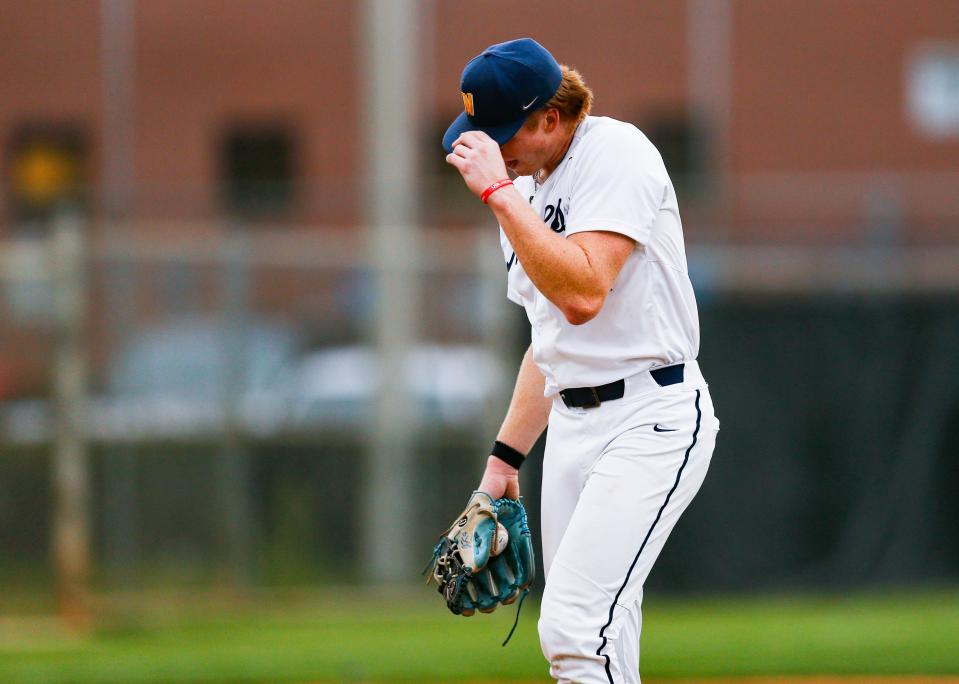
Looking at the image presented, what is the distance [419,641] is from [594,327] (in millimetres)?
4551

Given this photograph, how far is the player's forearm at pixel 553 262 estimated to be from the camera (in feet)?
12.4

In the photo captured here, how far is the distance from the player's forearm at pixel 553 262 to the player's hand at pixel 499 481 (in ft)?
2.58

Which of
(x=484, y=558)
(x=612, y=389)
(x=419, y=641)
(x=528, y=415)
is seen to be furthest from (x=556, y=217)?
(x=419, y=641)

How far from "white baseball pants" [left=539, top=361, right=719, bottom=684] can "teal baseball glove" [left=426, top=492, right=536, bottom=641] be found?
0.55 ft

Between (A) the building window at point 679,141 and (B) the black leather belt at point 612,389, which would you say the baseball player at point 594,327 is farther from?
(A) the building window at point 679,141

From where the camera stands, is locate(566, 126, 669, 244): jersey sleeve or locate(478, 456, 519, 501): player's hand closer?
locate(566, 126, 669, 244): jersey sleeve

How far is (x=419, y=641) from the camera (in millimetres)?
8250

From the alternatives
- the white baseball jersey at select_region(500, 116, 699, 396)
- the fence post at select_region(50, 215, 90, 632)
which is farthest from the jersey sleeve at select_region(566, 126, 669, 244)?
the fence post at select_region(50, 215, 90, 632)

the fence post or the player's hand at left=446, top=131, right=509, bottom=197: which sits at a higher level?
the player's hand at left=446, top=131, right=509, bottom=197

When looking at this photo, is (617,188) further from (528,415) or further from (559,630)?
(559,630)

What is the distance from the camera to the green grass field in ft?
24.2

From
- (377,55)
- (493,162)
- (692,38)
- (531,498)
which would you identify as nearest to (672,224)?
(493,162)

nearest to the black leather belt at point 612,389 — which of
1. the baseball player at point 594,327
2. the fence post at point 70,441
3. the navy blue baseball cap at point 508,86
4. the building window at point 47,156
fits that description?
the baseball player at point 594,327

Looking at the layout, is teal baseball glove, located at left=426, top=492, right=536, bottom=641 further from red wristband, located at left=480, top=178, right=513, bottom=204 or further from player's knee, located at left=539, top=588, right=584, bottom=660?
red wristband, located at left=480, top=178, right=513, bottom=204
